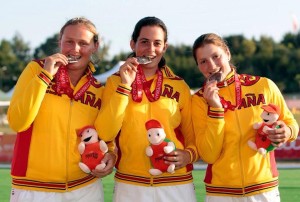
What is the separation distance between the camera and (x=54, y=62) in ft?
13.6

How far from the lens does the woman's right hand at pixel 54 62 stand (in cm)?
413

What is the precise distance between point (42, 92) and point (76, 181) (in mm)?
731

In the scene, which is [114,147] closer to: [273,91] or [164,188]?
[164,188]

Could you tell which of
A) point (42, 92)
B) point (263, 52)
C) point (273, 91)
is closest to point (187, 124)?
point (273, 91)

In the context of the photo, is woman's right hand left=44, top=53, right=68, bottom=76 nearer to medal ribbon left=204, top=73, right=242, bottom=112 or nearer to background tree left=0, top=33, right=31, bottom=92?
medal ribbon left=204, top=73, right=242, bottom=112

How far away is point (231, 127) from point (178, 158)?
484mm

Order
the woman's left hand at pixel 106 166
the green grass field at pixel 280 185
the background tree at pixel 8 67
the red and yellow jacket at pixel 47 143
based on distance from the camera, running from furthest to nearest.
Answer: the background tree at pixel 8 67 < the green grass field at pixel 280 185 < the woman's left hand at pixel 106 166 < the red and yellow jacket at pixel 47 143

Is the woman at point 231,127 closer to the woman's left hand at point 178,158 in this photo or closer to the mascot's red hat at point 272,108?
the mascot's red hat at point 272,108

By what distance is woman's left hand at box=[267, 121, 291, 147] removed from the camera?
4289mm

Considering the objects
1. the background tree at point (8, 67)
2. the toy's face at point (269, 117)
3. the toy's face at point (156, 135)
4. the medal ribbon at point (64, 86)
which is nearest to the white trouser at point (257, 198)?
the toy's face at point (269, 117)

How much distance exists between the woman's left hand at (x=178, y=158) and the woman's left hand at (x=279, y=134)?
0.63m

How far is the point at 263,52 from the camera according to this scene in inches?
2242

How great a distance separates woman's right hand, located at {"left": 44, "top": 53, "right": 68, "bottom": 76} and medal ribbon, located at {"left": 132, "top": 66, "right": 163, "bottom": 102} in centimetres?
59

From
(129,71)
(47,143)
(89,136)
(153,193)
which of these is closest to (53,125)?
(47,143)
